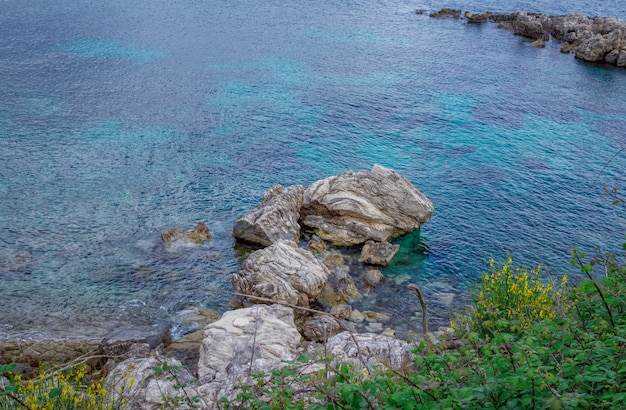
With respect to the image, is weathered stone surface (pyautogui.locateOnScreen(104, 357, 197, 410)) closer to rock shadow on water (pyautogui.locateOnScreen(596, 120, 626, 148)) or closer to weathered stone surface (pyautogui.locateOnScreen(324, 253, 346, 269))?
weathered stone surface (pyautogui.locateOnScreen(324, 253, 346, 269))

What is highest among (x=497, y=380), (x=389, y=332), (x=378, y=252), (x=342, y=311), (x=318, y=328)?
(x=497, y=380)

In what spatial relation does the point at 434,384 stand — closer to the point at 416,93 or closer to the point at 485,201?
the point at 485,201

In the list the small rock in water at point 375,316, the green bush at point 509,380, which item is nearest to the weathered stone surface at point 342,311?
the small rock in water at point 375,316

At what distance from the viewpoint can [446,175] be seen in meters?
28.9

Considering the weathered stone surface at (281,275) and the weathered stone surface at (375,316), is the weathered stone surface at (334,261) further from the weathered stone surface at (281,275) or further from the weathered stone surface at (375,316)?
the weathered stone surface at (375,316)

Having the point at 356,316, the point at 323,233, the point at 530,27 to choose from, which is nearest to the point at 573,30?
the point at 530,27

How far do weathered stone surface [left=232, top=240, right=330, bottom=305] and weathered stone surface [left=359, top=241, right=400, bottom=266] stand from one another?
2.23 meters

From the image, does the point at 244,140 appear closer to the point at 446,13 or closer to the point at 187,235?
the point at 187,235

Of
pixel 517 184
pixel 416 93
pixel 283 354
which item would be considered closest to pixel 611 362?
pixel 283 354

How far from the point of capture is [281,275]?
19641mm

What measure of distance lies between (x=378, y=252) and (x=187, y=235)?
7.31 meters

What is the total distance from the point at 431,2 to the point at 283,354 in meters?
53.4

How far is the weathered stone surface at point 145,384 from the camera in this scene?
11.4 metres

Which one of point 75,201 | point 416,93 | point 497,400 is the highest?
point 497,400
